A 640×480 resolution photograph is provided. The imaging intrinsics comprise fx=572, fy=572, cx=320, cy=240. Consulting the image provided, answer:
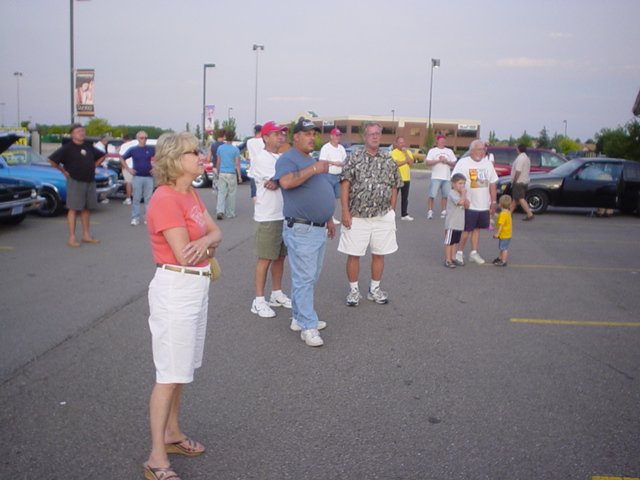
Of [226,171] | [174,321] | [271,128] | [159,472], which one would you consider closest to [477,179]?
[271,128]

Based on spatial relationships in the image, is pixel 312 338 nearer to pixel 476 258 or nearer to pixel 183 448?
pixel 183 448

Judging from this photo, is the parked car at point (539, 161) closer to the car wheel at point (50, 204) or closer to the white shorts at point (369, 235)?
the car wheel at point (50, 204)

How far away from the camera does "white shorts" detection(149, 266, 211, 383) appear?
2.95 meters

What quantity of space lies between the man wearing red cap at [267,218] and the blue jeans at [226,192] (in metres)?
6.66

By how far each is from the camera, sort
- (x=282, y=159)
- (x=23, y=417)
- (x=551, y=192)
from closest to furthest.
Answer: (x=23, y=417) < (x=282, y=159) < (x=551, y=192)

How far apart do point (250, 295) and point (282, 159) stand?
223 centimetres

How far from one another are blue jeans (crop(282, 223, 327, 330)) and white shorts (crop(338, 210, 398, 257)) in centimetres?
111

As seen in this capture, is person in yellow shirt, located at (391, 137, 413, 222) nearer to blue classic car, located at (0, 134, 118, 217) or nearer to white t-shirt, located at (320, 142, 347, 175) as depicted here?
white t-shirt, located at (320, 142, 347, 175)

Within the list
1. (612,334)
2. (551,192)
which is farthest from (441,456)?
(551,192)

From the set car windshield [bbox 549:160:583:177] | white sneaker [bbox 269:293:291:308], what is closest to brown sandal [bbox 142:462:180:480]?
white sneaker [bbox 269:293:291:308]

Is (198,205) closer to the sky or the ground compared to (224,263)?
closer to the sky

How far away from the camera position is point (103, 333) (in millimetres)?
5258

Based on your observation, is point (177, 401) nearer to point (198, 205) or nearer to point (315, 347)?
point (198, 205)

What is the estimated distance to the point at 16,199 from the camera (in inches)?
428
